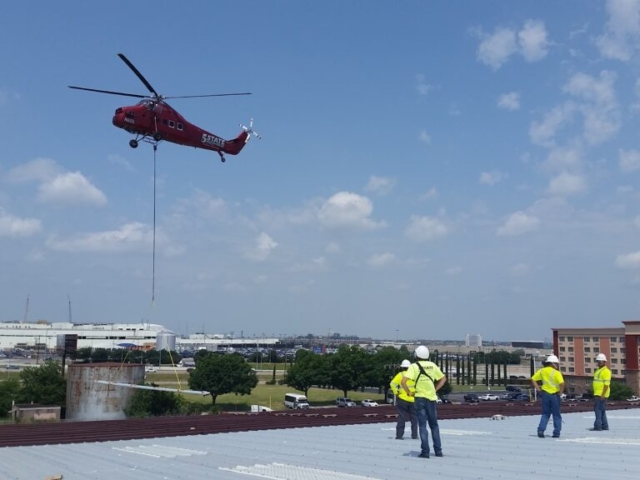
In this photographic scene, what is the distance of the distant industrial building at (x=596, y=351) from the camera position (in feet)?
237

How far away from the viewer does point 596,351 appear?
7844 centimetres

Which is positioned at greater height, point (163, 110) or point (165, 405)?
point (163, 110)

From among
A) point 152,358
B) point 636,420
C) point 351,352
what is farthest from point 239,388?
point 152,358

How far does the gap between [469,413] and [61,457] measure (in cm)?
1142

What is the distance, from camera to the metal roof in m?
7.38

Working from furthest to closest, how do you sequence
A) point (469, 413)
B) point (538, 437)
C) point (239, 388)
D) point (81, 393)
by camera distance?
1. point (239, 388)
2. point (81, 393)
3. point (469, 413)
4. point (538, 437)

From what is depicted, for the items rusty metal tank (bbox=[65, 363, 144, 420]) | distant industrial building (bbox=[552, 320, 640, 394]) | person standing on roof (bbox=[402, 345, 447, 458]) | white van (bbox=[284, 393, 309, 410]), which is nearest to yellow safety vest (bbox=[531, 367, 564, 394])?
person standing on roof (bbox=[402, 345, 447, 458])

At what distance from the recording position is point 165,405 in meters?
44.4

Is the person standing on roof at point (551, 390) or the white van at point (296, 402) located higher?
the person standing on roof at point (551, 390)

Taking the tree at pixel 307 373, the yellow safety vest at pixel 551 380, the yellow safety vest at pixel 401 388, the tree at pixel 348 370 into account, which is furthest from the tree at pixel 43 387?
the yellow safety vest at pixel 551 380

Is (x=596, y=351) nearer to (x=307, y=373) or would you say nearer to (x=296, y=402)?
(x=307, y=373)

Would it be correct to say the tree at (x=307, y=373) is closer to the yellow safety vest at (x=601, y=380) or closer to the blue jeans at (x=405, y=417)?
the yellow safety vest at (x=601, y=380)

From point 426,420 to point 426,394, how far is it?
0.35 meters

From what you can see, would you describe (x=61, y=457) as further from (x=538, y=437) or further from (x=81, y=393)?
(x=81, y=393)
